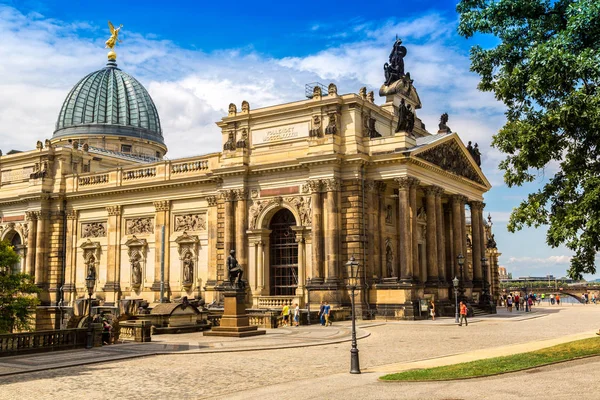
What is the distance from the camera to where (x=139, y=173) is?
60031mm

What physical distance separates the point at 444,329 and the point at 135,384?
22772 millimetres

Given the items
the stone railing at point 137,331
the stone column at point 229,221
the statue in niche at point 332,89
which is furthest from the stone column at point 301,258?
the stone railing at point 137,331

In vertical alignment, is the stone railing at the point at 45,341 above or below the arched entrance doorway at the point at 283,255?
below

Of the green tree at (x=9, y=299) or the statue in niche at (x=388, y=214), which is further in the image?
the statue in niche at (x=388, y=214)

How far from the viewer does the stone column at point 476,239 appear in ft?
188

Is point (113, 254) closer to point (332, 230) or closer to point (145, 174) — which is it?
point (145, 174)

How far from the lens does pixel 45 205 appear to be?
2511 inches

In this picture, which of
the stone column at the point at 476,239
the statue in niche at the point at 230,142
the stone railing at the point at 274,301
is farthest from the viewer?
the stone column at the point at 476,239

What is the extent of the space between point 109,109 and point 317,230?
133 ft

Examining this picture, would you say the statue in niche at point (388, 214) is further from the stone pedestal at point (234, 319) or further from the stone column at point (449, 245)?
the stone pedestal at point (234, 319)

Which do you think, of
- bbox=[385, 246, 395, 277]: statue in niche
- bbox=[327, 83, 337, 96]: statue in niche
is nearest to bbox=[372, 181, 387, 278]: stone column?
bbox=[385, 246, 395, 277]: statue in niche

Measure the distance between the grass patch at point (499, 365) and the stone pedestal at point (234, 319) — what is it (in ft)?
50.7

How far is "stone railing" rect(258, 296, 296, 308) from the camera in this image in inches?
1866

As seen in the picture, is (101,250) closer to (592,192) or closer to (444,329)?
(444,329)
